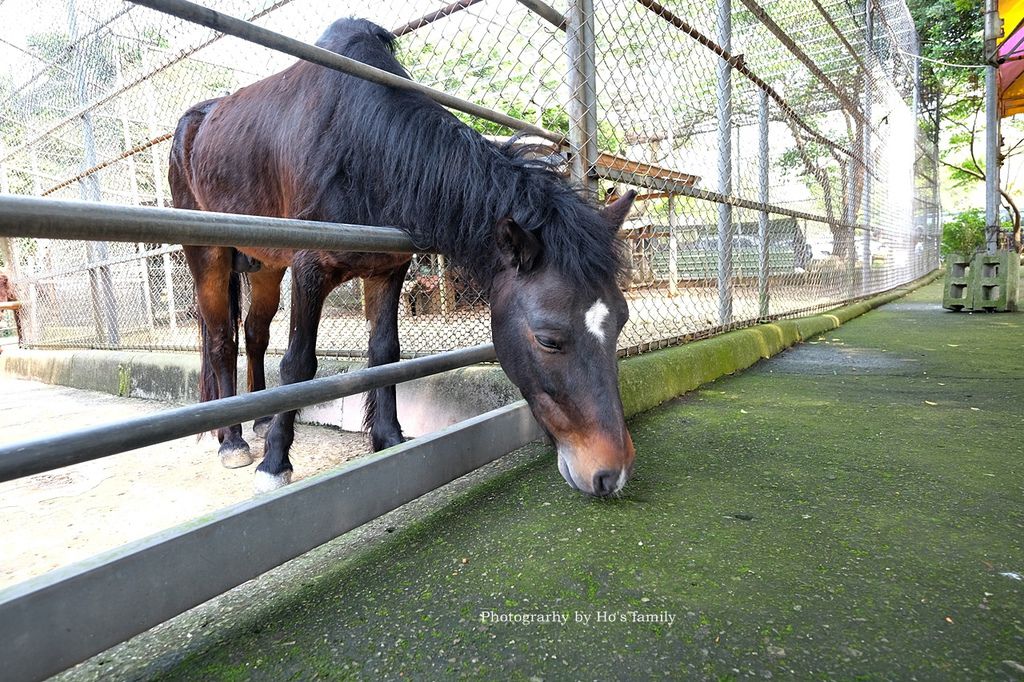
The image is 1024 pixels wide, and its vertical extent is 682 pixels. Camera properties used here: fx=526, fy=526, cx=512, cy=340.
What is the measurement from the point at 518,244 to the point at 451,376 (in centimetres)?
137

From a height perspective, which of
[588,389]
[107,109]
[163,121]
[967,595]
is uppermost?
[107,109]

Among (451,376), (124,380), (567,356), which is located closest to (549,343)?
(567,356)

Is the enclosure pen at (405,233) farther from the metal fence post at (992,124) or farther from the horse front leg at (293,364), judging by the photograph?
the metal fence post at (992,124)

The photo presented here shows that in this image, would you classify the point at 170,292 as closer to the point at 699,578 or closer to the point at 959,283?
the point at 699,578

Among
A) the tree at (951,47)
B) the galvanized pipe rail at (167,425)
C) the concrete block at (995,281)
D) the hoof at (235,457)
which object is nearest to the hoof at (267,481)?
the hoof at (235,457)

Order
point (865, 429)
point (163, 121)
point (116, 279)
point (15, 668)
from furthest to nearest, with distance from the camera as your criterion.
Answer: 1. point (116, 279)
2. point (163, 121)
3. point (865, 429)
4. point (15, 668)

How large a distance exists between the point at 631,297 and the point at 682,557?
241 cm

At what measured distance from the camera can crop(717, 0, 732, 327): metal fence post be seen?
3.54 metres

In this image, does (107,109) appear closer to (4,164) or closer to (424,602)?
(4,164)

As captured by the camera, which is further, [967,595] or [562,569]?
[562,569]

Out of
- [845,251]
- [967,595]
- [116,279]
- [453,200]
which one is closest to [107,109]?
[116,279]

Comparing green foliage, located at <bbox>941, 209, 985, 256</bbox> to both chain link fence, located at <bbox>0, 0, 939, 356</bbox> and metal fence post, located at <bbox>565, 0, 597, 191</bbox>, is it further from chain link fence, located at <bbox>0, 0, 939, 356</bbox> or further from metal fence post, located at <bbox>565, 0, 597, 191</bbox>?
metal fence post, located at <bbox>565, 0, 597, 191</bbox>

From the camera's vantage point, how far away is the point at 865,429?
82.2 inches

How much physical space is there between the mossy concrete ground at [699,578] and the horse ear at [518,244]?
704 millimetres
